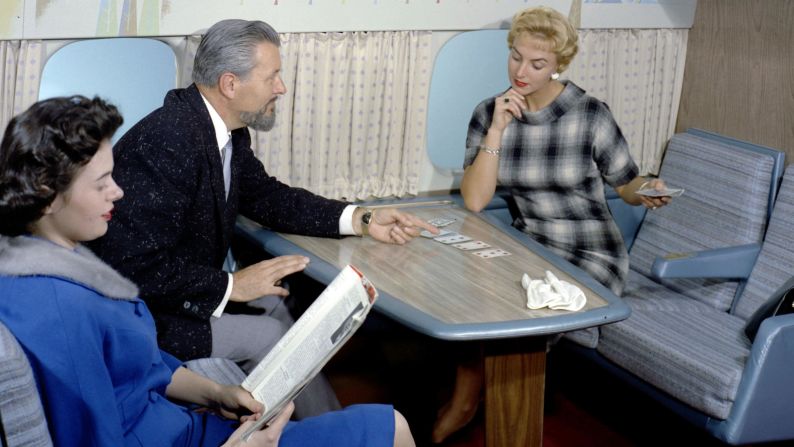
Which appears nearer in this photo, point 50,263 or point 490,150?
point 50,263

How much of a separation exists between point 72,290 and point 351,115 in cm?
209

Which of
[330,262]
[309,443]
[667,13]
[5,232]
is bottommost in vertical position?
[309,443]

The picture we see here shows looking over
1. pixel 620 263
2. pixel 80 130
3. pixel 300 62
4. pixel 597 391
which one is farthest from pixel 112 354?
pixel 597 391

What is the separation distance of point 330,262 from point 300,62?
0.94m

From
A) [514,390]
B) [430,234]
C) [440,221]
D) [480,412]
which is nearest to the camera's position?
[514,390]

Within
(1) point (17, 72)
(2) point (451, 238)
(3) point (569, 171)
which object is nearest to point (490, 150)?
(3) point (569, 171)

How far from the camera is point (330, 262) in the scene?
3047mm

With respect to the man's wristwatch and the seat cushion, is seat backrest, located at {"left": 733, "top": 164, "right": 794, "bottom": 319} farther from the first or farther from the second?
the man's wristwatch

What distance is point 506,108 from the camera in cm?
351

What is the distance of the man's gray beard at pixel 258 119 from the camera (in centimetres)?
304

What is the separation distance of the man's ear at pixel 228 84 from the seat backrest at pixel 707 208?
6.34 feet

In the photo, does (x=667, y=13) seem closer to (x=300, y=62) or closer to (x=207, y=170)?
(x=300, y=62)

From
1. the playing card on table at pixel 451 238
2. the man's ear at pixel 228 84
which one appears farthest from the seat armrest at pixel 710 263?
the man's ear at pixel 228 84

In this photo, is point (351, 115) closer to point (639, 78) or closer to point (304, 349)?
point (639, 78)
